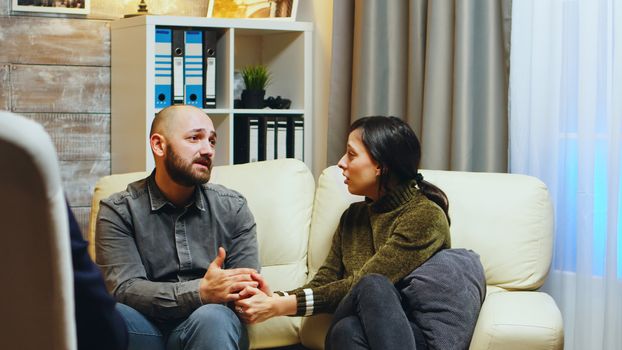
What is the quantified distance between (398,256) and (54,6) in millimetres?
1857

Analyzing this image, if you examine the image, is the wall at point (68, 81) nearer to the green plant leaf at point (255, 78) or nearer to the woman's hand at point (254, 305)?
the green plant leaf at point (255, 78)

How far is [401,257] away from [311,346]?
0.47 m

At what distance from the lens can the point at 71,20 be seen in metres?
3.55

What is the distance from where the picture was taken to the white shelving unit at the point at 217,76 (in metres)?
3.30

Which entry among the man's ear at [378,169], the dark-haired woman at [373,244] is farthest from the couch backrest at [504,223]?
the man's ear at [378,169]

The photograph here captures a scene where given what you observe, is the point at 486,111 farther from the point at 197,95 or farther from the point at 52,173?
the point at 52,173

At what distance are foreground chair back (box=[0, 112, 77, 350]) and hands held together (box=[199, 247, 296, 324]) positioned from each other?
1.55 m

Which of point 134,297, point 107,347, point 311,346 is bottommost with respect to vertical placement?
point 311,346

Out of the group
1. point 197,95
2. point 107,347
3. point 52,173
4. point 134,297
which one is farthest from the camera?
point 197,95

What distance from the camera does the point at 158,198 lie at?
2.51 meters

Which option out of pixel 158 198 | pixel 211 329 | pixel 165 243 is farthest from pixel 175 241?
pixel 211 329

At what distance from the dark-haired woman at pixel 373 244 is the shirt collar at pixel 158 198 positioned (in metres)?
0.29

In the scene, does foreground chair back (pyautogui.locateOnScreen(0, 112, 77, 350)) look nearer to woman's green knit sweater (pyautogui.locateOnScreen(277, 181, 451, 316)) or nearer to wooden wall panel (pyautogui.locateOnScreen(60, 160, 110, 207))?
woman's green knit sweater (pyautogui.locateOnScreen(277, 181, 451, 316))

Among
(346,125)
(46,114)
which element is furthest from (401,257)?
(46,114)
